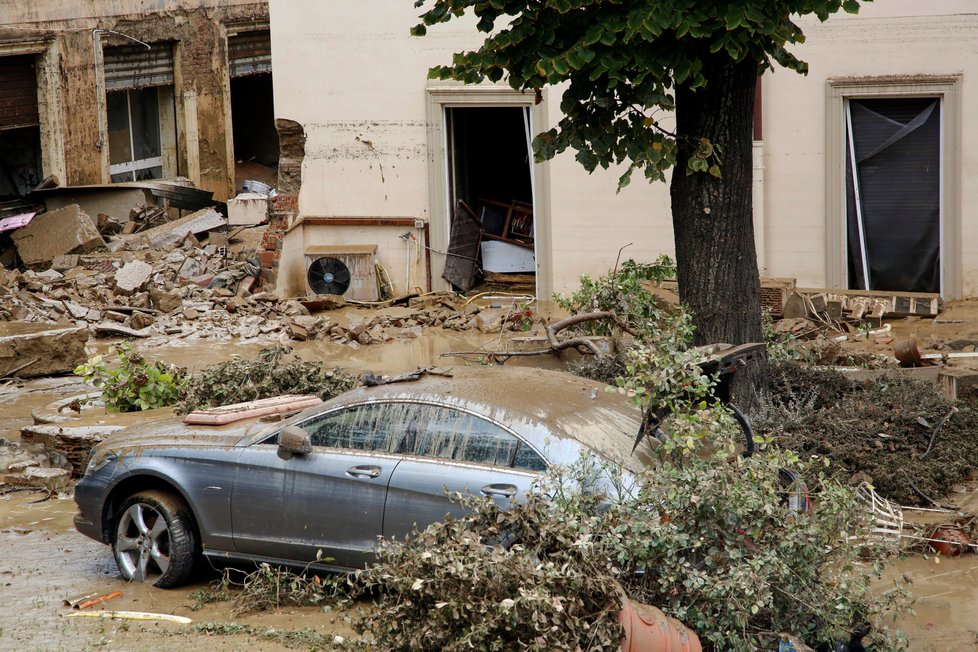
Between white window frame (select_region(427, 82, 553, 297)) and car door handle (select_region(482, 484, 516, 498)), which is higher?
white window frame (select_region(427, 82, 553, 297))

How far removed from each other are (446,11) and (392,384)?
3.50 m

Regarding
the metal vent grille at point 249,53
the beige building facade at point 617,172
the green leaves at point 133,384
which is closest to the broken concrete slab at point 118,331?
Answer: the beige building facade at point 617,172

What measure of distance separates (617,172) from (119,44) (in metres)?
12.6

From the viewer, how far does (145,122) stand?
24.5 metres

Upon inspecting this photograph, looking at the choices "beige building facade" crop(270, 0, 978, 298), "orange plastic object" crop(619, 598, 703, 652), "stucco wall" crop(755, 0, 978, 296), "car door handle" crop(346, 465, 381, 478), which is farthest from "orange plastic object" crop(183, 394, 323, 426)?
"stucco wall" crop(755, 0, 978, 296)

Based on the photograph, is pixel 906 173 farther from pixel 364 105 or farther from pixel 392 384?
pixel 392 384

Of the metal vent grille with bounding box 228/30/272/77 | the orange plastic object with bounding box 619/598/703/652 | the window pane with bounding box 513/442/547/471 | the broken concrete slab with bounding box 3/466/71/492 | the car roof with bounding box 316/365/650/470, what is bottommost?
the broken concrete slab with bounding box 3/466/71/492

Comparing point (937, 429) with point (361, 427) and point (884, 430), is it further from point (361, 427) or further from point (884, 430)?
point (361, 427)

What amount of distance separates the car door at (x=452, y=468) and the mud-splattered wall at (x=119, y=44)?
17.5 meters

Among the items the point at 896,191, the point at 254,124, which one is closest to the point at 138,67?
the point at 254,124

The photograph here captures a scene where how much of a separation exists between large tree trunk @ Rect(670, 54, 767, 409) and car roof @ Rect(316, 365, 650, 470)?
2451 mm

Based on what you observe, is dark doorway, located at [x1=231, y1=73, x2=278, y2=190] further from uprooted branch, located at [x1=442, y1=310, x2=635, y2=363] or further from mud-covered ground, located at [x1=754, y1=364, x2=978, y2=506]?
mud-covered ground, located at [x1=754, y1=364, x2=978, y2=506]

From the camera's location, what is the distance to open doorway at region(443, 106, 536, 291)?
16.5 m

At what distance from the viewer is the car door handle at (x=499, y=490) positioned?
593 cm
